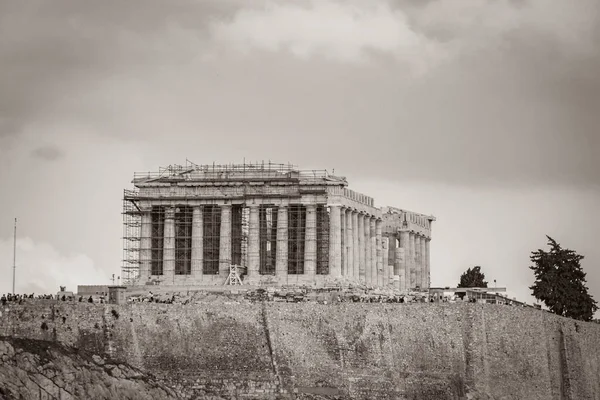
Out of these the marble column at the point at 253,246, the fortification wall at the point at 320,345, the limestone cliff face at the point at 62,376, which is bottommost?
the limestone cliff face at the point at 62,376

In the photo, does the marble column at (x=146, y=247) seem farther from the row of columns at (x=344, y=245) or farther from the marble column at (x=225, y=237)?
the row of columns at (x=344, y=245)

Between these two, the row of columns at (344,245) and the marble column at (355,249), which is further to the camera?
the marble column at (355,249)

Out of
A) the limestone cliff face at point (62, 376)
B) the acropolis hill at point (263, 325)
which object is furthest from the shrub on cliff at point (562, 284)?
the limestone cliff face at point (62, 376)

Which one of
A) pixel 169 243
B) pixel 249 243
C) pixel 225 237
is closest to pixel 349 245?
pixel 249 243

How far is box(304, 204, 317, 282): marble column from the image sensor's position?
192 meters

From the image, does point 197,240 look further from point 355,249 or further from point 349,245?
point 355,249

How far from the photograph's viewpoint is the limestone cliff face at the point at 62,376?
148 m

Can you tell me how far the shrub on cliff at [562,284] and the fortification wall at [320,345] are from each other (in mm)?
18886

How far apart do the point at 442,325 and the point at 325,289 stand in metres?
18.0

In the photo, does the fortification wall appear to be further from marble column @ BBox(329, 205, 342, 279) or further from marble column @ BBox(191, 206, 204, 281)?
marble column @ BBox(191, 206, 204, 281)

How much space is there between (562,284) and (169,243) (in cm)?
3360

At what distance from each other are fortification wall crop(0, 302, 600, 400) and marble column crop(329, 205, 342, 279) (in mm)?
21699

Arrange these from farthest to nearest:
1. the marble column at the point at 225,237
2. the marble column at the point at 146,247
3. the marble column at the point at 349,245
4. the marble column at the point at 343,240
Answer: the marble column at the point at 146,247 → the marble column at the point at 349,245 → the marble column at the point at 343,240 → the marble column at the point at 225,237

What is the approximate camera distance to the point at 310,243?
19350 cm
